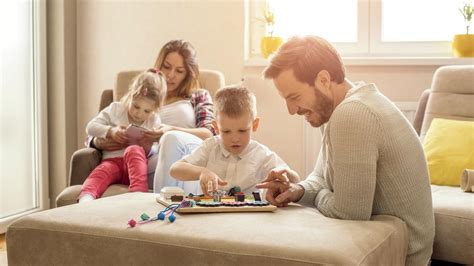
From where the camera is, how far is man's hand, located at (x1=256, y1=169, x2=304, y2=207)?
207 cm

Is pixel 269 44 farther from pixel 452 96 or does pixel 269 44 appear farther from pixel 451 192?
pixel 451 192

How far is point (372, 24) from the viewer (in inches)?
159

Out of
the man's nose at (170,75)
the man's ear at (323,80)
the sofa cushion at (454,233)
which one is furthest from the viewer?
the man's nose at (170,75)

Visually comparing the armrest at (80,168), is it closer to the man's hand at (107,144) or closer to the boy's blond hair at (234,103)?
the man's hand at (107,144)

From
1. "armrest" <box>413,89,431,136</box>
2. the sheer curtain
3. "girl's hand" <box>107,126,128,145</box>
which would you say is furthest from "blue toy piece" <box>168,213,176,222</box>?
the sheer curtain

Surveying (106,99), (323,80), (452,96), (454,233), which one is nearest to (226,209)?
(323,80)

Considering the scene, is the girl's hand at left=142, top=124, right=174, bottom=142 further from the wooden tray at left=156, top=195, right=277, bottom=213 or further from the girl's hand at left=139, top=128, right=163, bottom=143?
the wooden tray at left=156, top=195, right=277, bottom=213

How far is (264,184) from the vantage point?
2078mm

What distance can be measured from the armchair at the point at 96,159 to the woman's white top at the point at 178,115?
0.25m

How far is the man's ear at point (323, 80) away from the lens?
195 centimetres

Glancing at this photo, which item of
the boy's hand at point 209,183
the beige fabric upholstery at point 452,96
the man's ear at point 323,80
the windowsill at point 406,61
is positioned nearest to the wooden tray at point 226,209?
the boy's hand at point 209,183

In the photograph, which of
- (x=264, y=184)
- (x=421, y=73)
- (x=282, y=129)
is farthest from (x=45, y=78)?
(x=264, y=184)

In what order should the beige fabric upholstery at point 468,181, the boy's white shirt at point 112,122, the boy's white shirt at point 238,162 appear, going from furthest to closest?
the boy's white shirt at point 112,122, the beige fabric upholstery at point 468,181, the boy's white shirt at point 238,162

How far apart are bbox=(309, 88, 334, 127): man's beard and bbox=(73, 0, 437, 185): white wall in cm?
196
